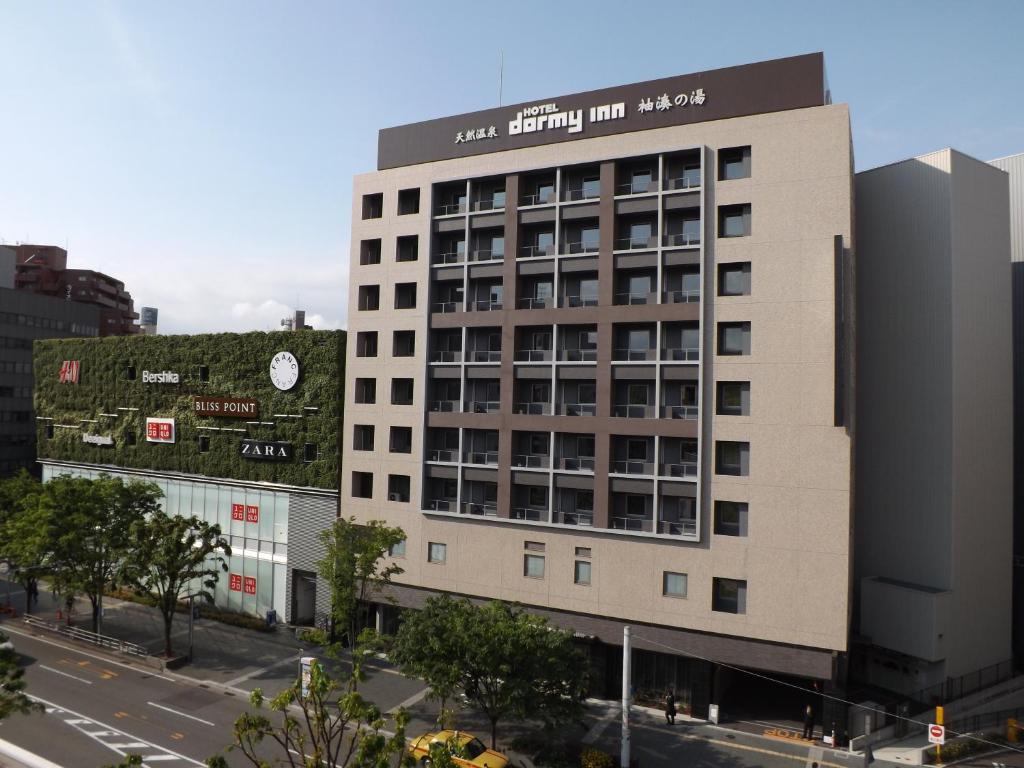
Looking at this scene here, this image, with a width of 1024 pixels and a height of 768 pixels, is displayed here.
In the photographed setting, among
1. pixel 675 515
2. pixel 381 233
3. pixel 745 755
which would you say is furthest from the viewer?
pixel 381 233

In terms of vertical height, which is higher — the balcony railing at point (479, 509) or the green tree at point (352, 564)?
the balcony railing at point (479, 509)

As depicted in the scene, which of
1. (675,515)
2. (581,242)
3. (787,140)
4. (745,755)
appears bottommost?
(745,755)

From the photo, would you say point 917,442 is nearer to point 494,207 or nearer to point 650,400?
point 650,400

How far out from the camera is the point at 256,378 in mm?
56469

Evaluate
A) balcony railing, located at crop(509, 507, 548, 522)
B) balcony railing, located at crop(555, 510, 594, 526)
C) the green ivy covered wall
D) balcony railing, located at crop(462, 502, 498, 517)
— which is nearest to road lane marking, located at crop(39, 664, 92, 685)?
the green ivy covered wall

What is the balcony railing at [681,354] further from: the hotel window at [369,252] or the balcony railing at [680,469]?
the hotel window at [369,252]

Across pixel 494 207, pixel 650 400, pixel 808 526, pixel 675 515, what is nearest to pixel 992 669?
pixel 808 526

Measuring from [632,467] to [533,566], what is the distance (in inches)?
356

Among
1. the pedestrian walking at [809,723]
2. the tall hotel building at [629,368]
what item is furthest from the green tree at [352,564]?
the pedestrian walking at [809,723]

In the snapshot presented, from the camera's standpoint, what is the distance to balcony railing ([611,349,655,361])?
4284cm

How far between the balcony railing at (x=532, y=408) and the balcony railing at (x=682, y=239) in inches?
488

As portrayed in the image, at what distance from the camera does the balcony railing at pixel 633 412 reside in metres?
42.7

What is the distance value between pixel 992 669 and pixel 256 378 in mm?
54654

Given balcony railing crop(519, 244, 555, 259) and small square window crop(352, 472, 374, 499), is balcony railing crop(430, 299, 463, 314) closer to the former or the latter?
balcony railing crop(519, 244, 555, 259)
